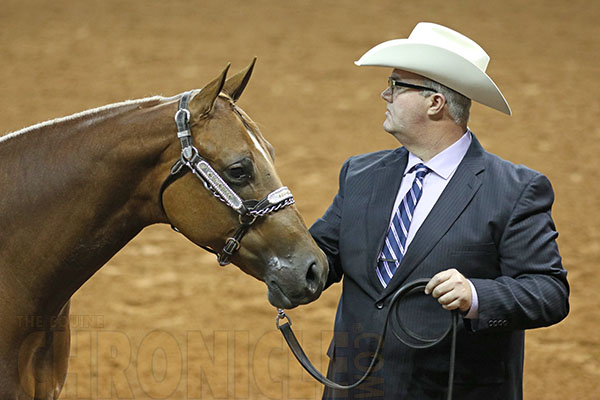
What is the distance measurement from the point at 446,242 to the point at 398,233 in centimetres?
19

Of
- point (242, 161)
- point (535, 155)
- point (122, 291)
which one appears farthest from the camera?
point (535, 155)

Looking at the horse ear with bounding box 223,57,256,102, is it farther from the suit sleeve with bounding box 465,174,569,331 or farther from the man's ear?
the suit sleeve with bounding box 465,174,569,331

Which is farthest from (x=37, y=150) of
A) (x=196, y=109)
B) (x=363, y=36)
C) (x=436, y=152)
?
(x=363, y=36)

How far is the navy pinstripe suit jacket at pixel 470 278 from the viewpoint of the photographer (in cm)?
234

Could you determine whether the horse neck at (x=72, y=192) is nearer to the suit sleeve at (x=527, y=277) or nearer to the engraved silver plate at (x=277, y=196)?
the engraved silver plate at (x=277, y=196)

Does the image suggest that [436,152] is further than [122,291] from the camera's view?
No

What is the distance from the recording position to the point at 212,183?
2361 mm

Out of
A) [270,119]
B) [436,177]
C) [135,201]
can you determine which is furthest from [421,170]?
[270,119]

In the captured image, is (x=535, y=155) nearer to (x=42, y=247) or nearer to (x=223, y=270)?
(x=223, y=270)

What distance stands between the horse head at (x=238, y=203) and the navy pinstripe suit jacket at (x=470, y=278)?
288 millimetres

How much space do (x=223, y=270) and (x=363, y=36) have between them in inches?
206

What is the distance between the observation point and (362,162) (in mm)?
2875

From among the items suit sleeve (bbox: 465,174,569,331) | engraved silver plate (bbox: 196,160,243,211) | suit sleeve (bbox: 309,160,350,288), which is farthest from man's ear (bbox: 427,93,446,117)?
engraved silver plate (bbox: 196,160,243,211)

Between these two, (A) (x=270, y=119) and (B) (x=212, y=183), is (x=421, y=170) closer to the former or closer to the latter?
(B) (x=212, y=183)
